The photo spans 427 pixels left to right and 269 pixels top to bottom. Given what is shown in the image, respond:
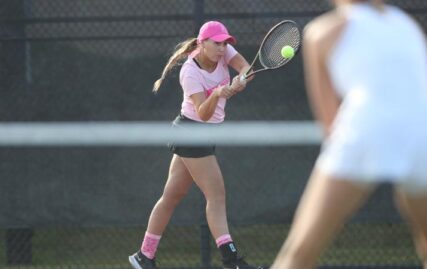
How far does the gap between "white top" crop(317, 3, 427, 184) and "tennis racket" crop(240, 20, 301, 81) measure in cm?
228

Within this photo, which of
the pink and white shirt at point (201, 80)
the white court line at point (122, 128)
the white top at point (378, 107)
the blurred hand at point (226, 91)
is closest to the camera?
the white top at point (378, 107)

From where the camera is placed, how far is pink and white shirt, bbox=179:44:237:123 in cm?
560

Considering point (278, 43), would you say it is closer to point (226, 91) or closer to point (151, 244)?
point (226, 91)

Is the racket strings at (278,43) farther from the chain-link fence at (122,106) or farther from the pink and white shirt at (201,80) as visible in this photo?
the chain-link fence at (122,106)

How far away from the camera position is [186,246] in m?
6.81

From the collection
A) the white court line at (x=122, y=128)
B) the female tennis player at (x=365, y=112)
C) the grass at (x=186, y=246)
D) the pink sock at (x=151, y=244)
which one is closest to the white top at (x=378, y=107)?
the female tennis player at (x=365, y=112)

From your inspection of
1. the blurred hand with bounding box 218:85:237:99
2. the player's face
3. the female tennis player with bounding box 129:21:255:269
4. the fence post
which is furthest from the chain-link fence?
the blurred hand with bounding box 218:85:237:99

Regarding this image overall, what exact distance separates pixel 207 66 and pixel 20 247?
190cm

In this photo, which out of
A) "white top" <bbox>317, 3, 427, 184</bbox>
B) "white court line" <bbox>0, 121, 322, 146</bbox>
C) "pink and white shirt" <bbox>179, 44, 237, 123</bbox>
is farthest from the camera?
"white court line" <bbox>0, 121, 322, 146</bbox>

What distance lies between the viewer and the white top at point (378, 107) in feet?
10.8

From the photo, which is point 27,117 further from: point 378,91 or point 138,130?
point 378,91

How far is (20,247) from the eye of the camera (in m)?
6.78

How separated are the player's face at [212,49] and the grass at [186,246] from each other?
55.7 inches

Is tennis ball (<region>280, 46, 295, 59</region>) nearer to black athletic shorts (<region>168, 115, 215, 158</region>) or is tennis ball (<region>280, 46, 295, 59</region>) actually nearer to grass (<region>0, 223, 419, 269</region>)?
black athletic shorts (<region>168, 115, 215, 158</region>)
